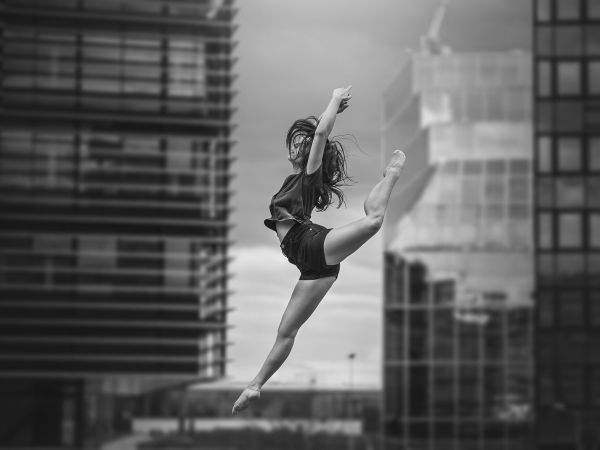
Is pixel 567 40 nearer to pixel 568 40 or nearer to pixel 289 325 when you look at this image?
pixel 568 40

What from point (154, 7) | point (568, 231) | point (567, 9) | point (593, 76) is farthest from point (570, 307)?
point (154, 7)

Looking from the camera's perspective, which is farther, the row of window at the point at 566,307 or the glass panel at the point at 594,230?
the glass panel at the point at 594,230

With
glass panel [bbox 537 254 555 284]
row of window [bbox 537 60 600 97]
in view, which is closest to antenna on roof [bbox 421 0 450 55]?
row of window [bbox 537 60 600 97]

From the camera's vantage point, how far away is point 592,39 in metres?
98.6

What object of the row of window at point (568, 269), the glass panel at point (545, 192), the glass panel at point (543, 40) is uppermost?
the glass panel at point (543, 40)

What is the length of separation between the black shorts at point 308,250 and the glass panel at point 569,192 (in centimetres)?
9349

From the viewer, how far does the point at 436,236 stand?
100312mm

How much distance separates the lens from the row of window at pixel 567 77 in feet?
321

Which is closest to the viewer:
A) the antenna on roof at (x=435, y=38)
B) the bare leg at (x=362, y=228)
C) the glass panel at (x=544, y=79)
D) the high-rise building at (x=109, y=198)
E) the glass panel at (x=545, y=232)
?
the bare leg at (x=362, y=228)

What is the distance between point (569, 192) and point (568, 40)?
379 inches

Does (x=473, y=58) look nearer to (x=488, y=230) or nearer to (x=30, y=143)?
(x=488, y=230)

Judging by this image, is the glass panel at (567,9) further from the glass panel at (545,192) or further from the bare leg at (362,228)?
the bare leg at (362,228)

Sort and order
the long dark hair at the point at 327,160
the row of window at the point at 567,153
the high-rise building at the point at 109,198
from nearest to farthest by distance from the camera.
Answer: the long dark hair at the point at 327,160
the row of window at the point at 567,153
the high-rise building at the point at 109,198

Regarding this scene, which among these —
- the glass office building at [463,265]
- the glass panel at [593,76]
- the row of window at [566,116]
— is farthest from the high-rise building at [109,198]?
the glass panel at [593,76]
